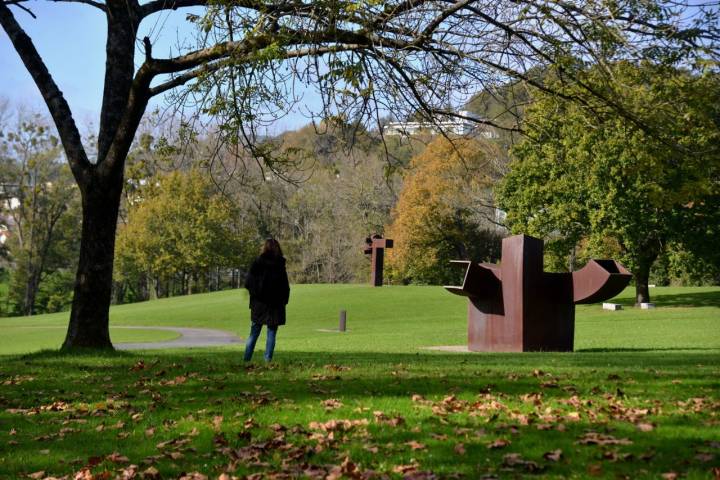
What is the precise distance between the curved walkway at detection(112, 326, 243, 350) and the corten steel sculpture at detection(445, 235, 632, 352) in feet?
33.0

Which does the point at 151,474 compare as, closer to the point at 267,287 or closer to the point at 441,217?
the point at 267,287

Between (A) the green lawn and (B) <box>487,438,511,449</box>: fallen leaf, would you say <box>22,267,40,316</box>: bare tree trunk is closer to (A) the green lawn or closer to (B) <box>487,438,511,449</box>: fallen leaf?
(A) the green lawn

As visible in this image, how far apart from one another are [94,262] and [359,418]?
825 centimetres

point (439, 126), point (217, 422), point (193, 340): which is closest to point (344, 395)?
point (217, 422)

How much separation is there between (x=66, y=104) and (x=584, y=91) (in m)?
8.94

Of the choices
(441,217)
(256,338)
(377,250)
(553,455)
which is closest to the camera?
(553,455)

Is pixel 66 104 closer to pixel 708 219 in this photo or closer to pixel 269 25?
pixel 269 25

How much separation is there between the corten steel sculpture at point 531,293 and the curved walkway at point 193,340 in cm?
1007

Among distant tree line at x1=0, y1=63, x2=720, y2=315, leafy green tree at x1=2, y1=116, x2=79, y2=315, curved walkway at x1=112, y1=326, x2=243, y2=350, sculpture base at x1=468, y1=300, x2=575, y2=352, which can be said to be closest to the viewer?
sculpture base at x1=468, y1=300, x2=575, y2=352

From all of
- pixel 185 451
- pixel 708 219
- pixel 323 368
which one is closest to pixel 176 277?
pixel 708 219

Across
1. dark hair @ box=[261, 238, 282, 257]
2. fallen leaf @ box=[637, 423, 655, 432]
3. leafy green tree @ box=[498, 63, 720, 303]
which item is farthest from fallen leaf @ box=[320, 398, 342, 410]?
leafy green tree @ box=[498, 63, 720, 303]

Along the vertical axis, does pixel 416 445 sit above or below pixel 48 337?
above

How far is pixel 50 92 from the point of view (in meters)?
14.2

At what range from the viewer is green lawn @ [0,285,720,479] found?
554 cm
